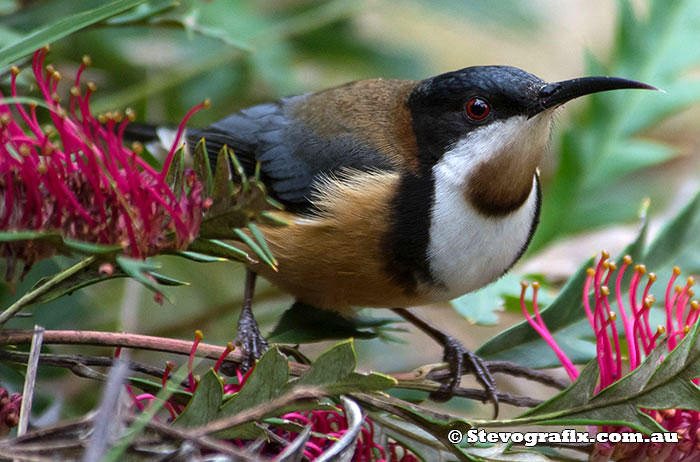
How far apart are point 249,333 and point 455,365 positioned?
65 cm

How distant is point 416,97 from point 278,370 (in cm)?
128

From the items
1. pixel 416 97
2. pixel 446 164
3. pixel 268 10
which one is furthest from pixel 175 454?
pixel 268 10

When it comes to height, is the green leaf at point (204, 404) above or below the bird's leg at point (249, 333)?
below

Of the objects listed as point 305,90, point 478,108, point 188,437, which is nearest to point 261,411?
point 188,437

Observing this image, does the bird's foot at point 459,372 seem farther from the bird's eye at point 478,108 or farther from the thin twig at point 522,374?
the bird's eye at point 478,108

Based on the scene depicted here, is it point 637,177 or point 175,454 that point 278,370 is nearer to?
point 175,454

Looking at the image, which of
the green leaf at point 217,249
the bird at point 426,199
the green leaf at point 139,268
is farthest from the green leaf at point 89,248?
the bird at point 426,199

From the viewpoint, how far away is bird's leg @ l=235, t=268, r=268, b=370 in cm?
250

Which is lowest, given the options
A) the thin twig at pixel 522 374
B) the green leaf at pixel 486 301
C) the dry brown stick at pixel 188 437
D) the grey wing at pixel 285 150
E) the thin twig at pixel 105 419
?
the thin twig at pixel 105 419

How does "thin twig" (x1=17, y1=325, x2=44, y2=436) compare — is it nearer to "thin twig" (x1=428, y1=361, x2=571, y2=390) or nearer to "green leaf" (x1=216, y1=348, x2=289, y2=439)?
"green leaf" (x1=216, y1=348, x2=289, y2=439)

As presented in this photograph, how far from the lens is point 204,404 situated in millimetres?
1534

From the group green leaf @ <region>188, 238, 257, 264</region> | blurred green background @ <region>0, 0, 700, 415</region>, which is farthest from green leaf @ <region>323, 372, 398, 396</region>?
blurred green background @ <region>0, 0, 700, 415</region>

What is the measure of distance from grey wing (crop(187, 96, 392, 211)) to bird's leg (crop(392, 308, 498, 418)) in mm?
602

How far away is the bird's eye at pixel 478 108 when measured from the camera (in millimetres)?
2406
